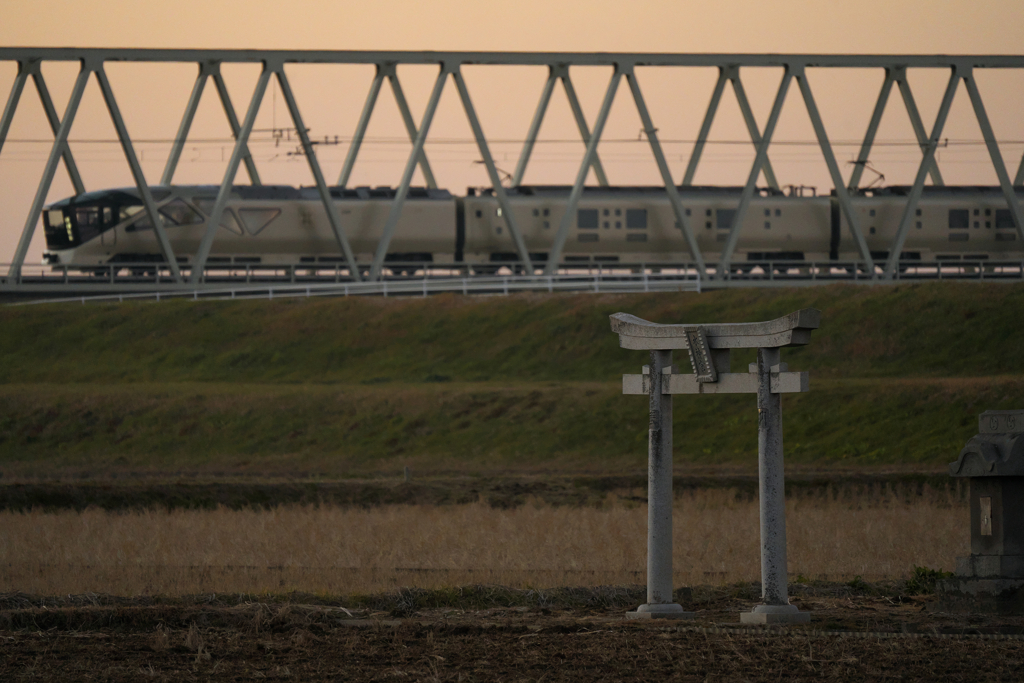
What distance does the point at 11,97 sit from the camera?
173ft

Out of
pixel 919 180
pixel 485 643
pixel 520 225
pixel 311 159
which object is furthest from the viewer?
pixel 520 225

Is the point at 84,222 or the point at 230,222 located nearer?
the point at 84,222

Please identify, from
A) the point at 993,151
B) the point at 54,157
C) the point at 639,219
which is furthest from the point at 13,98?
the point at 993,151

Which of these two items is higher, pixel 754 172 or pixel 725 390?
pixel 754 172

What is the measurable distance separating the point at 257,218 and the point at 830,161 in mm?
22600

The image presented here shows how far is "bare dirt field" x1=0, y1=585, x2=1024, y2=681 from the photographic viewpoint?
10852 mm

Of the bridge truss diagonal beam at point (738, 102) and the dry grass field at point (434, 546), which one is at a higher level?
the bridge truss diagonal beam at point (738, 102)

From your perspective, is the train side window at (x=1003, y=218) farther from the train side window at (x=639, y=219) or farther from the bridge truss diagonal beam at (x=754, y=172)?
the train side window at (x=639, y=219)

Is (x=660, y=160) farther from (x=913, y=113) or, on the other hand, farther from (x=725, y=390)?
(x=725, y=390)

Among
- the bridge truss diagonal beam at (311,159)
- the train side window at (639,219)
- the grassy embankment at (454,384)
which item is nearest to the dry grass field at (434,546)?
the grassy embankment at (454,384)

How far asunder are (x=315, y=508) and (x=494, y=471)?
694 cm

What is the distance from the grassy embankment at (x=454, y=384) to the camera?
32812 mm

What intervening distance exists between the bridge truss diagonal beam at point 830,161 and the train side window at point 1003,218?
782 centimetres

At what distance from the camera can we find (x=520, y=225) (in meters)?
59.3
